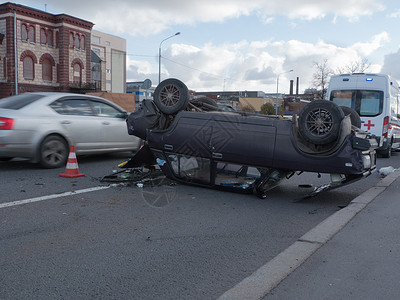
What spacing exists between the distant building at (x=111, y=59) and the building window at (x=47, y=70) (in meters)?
30.8

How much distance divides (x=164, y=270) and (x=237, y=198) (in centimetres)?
296

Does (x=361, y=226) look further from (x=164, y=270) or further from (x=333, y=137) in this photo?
(x=164, y=270)

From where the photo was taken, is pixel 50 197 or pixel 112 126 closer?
pixel 50 197

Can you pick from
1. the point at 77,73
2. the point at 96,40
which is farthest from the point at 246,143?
the point at 96,40

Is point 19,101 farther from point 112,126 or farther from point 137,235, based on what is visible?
point 137,235

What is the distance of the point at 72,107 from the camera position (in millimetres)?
8430

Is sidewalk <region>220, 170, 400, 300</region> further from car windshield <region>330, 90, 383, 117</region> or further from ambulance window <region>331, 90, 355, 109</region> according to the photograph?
ambulance window <region>331, 90, 355, 109</region>

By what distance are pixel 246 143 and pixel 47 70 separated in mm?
46249

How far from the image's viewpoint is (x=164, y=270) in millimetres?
3426

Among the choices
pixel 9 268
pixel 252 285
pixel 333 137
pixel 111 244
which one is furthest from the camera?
pixel 333 137

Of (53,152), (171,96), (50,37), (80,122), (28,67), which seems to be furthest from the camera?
(50,37)

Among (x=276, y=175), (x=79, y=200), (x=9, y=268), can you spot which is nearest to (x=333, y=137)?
(x=276, y=175)

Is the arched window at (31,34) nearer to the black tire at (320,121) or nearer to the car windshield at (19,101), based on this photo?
the car windshield at (19,101)

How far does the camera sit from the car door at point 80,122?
320 inches
